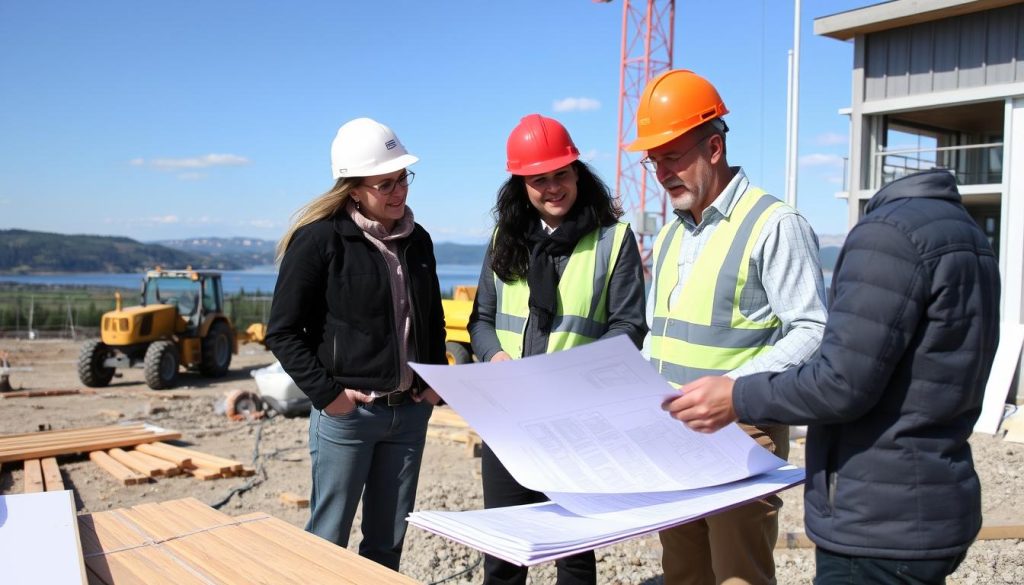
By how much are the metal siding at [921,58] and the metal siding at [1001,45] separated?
2.59 ft

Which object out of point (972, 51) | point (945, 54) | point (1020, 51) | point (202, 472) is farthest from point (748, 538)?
point (945, 54)

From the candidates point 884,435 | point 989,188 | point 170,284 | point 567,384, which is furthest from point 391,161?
point 170,284

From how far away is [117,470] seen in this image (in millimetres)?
8023

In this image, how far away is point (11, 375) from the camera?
1677 centimetres

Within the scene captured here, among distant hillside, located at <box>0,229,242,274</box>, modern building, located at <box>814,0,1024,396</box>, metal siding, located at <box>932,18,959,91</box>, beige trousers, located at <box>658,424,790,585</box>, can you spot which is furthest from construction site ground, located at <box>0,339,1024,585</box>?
distant hillside, located at <box>0,229,242,274</box>

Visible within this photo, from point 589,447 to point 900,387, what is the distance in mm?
679

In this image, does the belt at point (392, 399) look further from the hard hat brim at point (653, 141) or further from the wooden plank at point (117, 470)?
the wooden plank at point (117, 470)

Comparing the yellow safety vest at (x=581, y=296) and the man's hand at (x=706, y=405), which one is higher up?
the yellow safety vest at (x=581, y=296)

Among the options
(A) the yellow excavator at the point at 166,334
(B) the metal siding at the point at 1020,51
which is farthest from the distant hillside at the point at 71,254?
(B) the metal siding at the point at 1020,51

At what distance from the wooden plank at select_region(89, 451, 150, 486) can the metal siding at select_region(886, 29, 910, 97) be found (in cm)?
1193

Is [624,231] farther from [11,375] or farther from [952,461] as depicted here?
[11,375]

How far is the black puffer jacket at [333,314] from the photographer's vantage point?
315cm

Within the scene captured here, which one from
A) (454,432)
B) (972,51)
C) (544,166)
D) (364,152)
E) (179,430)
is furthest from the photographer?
(972,51)

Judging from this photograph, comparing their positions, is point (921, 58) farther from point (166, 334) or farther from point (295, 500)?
point (166, 334)
